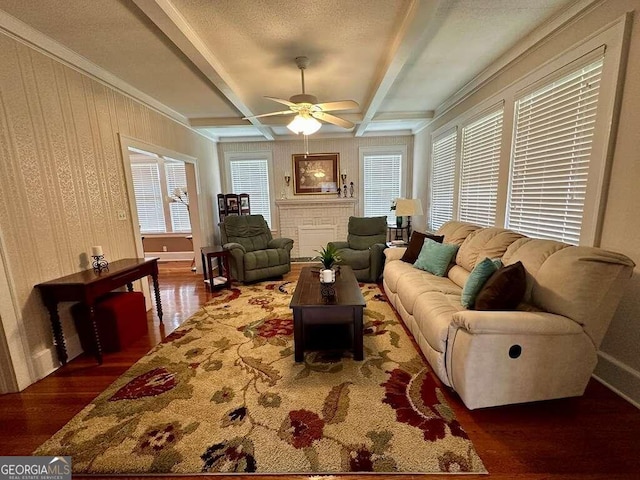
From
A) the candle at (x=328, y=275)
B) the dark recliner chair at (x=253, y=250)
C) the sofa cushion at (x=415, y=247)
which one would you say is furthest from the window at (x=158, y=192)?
the sofa cushion at (x=415, y=247)

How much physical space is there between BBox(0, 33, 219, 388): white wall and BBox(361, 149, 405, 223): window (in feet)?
13.7

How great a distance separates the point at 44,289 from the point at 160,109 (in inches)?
107

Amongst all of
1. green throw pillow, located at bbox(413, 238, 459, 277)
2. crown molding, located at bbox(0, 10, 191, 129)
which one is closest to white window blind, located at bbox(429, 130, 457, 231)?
green throw pillow, located at bbox(413, 238, 459, 277)

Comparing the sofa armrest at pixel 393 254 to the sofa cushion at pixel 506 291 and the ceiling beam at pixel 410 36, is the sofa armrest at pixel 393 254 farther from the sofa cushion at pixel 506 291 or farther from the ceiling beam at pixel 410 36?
the ceiling beam at pixel 410 36

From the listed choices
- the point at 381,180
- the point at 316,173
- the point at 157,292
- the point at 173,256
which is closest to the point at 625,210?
the point at 157,292

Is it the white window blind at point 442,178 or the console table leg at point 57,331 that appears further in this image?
the white window blind at point 442,178

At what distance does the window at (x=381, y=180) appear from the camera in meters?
5.60

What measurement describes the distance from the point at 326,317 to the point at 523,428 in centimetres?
135

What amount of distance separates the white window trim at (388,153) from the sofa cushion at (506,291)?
13.4 ft

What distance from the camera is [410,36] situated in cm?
204

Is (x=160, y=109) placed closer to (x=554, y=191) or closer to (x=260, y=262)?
(x=260, y=262)

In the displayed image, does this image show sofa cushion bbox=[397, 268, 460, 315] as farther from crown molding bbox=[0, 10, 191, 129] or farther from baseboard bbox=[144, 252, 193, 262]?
baseboard bbox=[144, 252, 193, 262]

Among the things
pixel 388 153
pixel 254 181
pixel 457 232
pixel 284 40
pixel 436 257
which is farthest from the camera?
pixel 254 181

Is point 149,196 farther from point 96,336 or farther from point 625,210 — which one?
point 625,210
